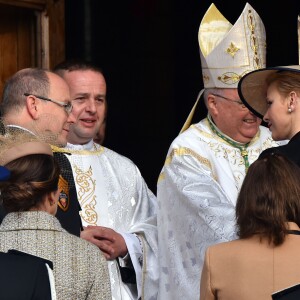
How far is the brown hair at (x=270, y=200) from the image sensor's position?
14.4 ft

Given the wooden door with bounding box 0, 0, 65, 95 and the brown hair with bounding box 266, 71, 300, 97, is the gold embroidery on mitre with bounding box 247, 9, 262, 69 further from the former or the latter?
the wooden door with bounding box 0, 0, 65, 95

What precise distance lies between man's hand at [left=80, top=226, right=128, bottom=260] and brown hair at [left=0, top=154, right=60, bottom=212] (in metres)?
1.63

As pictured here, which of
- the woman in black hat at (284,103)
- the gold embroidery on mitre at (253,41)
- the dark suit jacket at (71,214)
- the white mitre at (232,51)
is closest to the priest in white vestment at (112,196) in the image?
the dark suit jacket at (71,214)

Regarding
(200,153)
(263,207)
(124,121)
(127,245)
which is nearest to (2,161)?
(263,207)

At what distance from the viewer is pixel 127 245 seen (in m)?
6.19

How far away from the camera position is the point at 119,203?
6.42m

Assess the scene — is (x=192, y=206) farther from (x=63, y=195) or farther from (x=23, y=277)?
(x=23, y=277)

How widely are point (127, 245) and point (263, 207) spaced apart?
6.21ft

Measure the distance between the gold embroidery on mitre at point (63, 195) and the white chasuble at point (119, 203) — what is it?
0.57 meters

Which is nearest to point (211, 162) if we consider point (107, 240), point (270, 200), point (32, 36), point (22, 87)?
point (107, 240)

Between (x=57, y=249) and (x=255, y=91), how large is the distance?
2.07 m

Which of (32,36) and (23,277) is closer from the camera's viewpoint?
Answer: (23,277)

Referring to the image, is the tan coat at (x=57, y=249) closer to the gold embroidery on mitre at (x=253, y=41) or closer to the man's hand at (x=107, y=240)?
the man's hand at (x=107, y=240)

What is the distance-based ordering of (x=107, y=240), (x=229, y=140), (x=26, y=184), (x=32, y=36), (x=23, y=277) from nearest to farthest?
(x=23, y=277), (x=26, y=184), (x=107, y=240), (x=229, y=140), (x=32, y=36)
